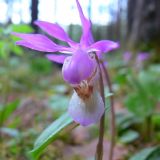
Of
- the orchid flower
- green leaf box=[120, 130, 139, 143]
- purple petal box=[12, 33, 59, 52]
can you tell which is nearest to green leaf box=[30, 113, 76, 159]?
the orchid flower

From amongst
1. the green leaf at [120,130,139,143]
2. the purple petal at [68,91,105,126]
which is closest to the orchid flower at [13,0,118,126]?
the purple petal at [68,91,105,126]

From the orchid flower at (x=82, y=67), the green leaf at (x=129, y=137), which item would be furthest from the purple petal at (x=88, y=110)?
the green leaf at (x=129, y=137)

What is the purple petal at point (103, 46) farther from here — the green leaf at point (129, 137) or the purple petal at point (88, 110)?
the green leaf at point (129, 137)

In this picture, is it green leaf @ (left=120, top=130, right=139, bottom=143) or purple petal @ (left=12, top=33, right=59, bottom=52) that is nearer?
purple petal @ (left=12, top=33, right=59, bottom=52)

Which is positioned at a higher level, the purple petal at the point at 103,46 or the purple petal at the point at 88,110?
the purple petal at the point at 103,46

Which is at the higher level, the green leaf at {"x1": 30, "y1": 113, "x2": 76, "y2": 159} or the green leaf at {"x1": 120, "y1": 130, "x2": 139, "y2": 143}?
Answer: the green leaf at {"x1": 30, "y1": 113, "x2": 76, "y2": 159}

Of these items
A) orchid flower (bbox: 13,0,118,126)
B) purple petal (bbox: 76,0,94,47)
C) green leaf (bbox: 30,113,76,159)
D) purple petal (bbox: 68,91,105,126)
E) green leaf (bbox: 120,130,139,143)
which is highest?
purple petal (bbox: 76,0,94,47)

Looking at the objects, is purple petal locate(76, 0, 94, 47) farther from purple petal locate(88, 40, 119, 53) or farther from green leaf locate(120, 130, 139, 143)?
green leaf locate(120, 130, 139, 143)
